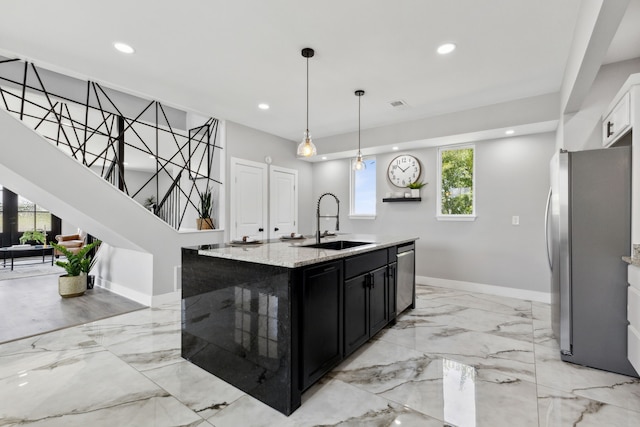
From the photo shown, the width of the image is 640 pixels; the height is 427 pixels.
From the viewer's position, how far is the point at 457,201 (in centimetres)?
492

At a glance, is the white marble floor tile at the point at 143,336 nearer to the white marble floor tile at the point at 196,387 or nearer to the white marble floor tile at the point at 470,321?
the white marble floor tile at the point at 196,387

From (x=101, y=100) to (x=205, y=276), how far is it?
3224 mm

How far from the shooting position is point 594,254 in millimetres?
2408

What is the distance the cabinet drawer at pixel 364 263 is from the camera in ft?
7.97

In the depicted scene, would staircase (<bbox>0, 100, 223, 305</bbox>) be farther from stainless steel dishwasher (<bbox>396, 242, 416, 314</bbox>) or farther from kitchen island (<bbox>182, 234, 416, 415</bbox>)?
stainless steel dishwasher (<bbox>396, 242, 416, 314</bbox>)

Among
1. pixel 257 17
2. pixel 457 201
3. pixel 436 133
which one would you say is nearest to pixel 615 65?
pixel 436 133

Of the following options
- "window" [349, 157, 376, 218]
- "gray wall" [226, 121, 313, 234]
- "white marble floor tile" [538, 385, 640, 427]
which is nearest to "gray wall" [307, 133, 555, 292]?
"window" [349, 157, 376, 218]

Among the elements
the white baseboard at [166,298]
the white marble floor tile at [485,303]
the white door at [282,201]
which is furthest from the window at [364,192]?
the white baseboard at [166,298]

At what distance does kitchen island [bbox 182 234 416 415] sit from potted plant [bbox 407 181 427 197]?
273 cm

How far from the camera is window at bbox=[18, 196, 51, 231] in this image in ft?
27.1

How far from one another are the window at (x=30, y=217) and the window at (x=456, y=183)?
33.5ft

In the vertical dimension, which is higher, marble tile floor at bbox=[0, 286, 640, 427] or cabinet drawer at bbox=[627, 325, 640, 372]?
cabinet drawer at bbox=[627, 325, 640, 372]

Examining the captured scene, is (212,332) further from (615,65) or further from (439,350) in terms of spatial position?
(615,65)

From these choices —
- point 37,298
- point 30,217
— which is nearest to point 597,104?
point 37,298
